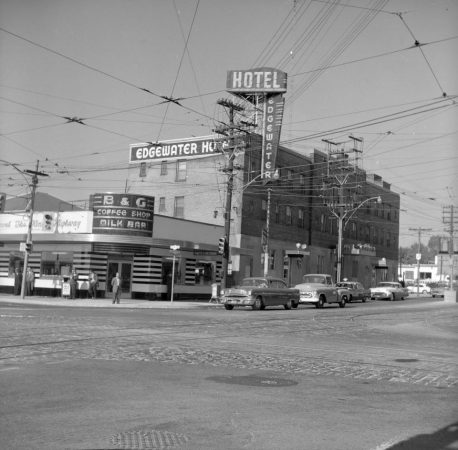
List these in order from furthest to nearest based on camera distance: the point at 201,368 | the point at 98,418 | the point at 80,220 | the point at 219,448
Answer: the point at 80,220 → the point at 201,368 → the point at 98,418 → the point at 219,448

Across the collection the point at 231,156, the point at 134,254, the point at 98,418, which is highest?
the point at 231,156

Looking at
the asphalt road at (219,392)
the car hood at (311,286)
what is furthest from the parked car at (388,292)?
the asphalt road at (219,392)

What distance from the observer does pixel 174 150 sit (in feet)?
163

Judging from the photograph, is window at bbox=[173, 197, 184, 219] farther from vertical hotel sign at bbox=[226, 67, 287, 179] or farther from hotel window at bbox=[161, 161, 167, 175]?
vertical hotel sign at bbox=[226, 67, 287, 179]

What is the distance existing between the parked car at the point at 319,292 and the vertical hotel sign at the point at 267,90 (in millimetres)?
8605

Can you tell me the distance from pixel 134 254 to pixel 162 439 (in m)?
32.9

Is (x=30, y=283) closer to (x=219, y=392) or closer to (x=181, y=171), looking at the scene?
(x=181, y=171)

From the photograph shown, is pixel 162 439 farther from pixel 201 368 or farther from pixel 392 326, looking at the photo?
pixel 392 326

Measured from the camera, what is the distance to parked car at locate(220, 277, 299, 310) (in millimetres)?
29391

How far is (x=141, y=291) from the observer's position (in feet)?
124

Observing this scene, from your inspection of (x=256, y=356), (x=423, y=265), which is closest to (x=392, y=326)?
(x=256, y=356)

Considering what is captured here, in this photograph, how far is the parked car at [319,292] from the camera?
34781 millimetres

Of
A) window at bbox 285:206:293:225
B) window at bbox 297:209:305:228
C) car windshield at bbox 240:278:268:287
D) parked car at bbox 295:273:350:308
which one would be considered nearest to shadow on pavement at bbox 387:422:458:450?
car windshield at bbox 240:278:268:287

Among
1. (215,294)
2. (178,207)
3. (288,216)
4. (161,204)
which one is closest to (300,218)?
(288,216)
